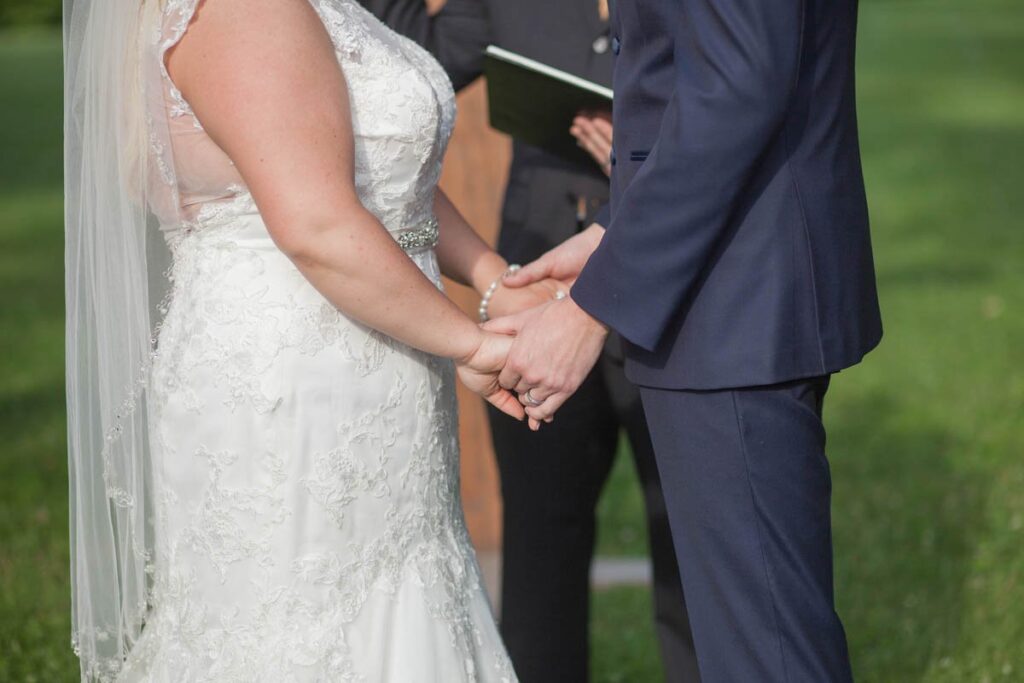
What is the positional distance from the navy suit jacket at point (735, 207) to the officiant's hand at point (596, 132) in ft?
2.54

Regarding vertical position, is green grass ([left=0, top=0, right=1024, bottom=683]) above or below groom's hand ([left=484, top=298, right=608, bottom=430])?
below

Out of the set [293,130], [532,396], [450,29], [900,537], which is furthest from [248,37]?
[900,537]

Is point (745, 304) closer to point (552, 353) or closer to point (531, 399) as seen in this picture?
point (552, 353)

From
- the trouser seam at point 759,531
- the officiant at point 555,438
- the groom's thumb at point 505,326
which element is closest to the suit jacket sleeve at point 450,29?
the officiant at point 555,438

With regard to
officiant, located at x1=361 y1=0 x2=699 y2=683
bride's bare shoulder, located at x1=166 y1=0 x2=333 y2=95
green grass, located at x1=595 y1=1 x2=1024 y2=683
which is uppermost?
bride's bare shoulder, located at x1=166 y1=0 x2=333 y2=95

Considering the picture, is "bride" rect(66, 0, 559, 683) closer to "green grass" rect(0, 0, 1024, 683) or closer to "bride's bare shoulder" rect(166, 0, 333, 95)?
"bride's bare shoulder" rect(166, 0, 333, 95)

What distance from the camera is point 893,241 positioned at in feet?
40.8

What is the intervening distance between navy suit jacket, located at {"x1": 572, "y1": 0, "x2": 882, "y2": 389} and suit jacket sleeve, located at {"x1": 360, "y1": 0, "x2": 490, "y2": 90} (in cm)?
121

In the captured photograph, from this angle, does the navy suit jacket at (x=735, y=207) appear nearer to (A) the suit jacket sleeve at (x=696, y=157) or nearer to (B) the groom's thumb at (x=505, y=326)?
(A) the suit jacket sleeve at (x=696, y=157)

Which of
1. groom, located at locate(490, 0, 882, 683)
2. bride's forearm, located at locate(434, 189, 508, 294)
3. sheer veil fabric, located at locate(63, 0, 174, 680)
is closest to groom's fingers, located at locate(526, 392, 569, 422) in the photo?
groom, located at locate(490, 0, 882, 683)

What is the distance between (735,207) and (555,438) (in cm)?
130

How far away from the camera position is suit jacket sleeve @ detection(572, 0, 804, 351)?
7.69ft

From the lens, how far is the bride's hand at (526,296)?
332 centimetres

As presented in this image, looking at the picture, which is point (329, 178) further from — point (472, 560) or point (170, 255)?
point (472, 560)
